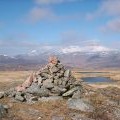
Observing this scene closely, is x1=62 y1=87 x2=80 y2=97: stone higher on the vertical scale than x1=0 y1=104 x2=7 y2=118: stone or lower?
higher

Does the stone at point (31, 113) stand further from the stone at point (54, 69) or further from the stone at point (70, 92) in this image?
the stone at point (54, 69)

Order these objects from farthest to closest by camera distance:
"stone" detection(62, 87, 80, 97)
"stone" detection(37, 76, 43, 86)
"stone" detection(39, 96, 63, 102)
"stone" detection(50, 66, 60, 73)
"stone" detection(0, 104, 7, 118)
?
"stone" detection(50, 66, 60, 73) < "stone" detection(37, 76, 43, 86) < "stone" detection(62, 87, 80, 97) < "stone" detection(39, 96, 63, 102) < "stone" detection(0, 104, 7, 118)

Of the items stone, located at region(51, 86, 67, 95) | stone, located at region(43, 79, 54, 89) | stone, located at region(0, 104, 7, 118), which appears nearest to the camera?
stone, located at region(0, 104, 7, 118)

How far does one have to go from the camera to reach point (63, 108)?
34000 millimetres

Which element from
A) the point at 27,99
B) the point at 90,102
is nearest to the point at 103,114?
the point at 90,102

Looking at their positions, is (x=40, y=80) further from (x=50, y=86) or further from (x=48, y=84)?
(x=50, y=86)

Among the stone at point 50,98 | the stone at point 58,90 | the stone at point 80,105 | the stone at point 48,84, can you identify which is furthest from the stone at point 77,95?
the stone at point 48,84

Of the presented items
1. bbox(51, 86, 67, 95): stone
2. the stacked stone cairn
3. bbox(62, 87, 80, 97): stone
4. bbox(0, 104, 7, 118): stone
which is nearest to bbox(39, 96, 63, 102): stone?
the stacked stone cairn

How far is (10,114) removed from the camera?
31.7 m

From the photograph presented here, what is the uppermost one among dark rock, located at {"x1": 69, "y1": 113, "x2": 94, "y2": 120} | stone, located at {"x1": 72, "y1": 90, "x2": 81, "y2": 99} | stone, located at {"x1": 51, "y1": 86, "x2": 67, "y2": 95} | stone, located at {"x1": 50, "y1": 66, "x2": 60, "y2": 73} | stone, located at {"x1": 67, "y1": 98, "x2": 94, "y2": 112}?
stone, located at {"x1": 50, "y1": 66, "x2": 60, "y2": 73}

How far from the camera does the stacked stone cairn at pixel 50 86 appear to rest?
1500 inches

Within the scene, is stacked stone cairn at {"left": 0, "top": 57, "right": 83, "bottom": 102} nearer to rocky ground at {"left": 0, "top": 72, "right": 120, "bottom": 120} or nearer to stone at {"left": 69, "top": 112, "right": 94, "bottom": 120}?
→ rocky ground at {"left": 0, "top": 72, "right": 120, "bottom": 120}

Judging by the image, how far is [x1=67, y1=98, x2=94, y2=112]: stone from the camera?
33719mm

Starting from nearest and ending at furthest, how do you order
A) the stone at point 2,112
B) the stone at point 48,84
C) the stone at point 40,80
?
the stone at point 2,112 → the stone at point 48,84 → the stone at point 40,80
